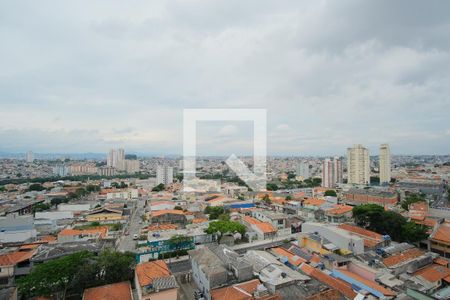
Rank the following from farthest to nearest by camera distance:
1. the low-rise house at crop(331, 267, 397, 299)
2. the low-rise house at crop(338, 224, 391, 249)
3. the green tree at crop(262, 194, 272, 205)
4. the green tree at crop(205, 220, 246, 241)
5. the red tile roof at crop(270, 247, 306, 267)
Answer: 1. the green tree at crop(262, 194, 272, 205)
2. the green tree at crop(205, 220, 246, 241)
3. the low-rise house at crop(338, 224, 391, 249)
4. the red tile roof at crop(270, 247, 306, 267)
5. the low-rise house at crop(331, 267, 397, 299)

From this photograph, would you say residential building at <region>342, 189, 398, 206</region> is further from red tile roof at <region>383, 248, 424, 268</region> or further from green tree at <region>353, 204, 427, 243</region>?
red tile roof at <region>383, 248, 424, 268</region>

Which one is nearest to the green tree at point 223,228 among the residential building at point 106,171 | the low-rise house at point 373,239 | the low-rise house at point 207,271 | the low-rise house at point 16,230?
the low-rise house at point 207,271

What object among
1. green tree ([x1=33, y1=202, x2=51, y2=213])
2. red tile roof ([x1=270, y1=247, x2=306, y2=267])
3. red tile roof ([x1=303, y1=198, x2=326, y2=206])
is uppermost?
red tile roof ([x1=303, y1=198, x2=326, y2=206])

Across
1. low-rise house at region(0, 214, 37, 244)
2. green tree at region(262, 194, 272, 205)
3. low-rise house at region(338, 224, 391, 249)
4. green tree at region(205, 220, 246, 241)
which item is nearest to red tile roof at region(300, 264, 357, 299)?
low-rise house at region(338, 224, 391, 249)

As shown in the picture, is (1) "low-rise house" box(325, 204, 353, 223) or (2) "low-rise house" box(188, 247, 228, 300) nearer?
(2) "low-rise house" box(188, 247, 228, 300)

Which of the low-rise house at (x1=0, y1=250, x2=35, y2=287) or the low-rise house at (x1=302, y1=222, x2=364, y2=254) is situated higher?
the low-rise house at (x1=302, y1=222, x2=364, y2=254)

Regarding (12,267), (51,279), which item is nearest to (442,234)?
(51,279)

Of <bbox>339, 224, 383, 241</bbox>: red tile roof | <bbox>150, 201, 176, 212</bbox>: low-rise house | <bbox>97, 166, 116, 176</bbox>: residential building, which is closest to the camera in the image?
<bbox>339, 224, 383, 241</bbox>: red tile roof
